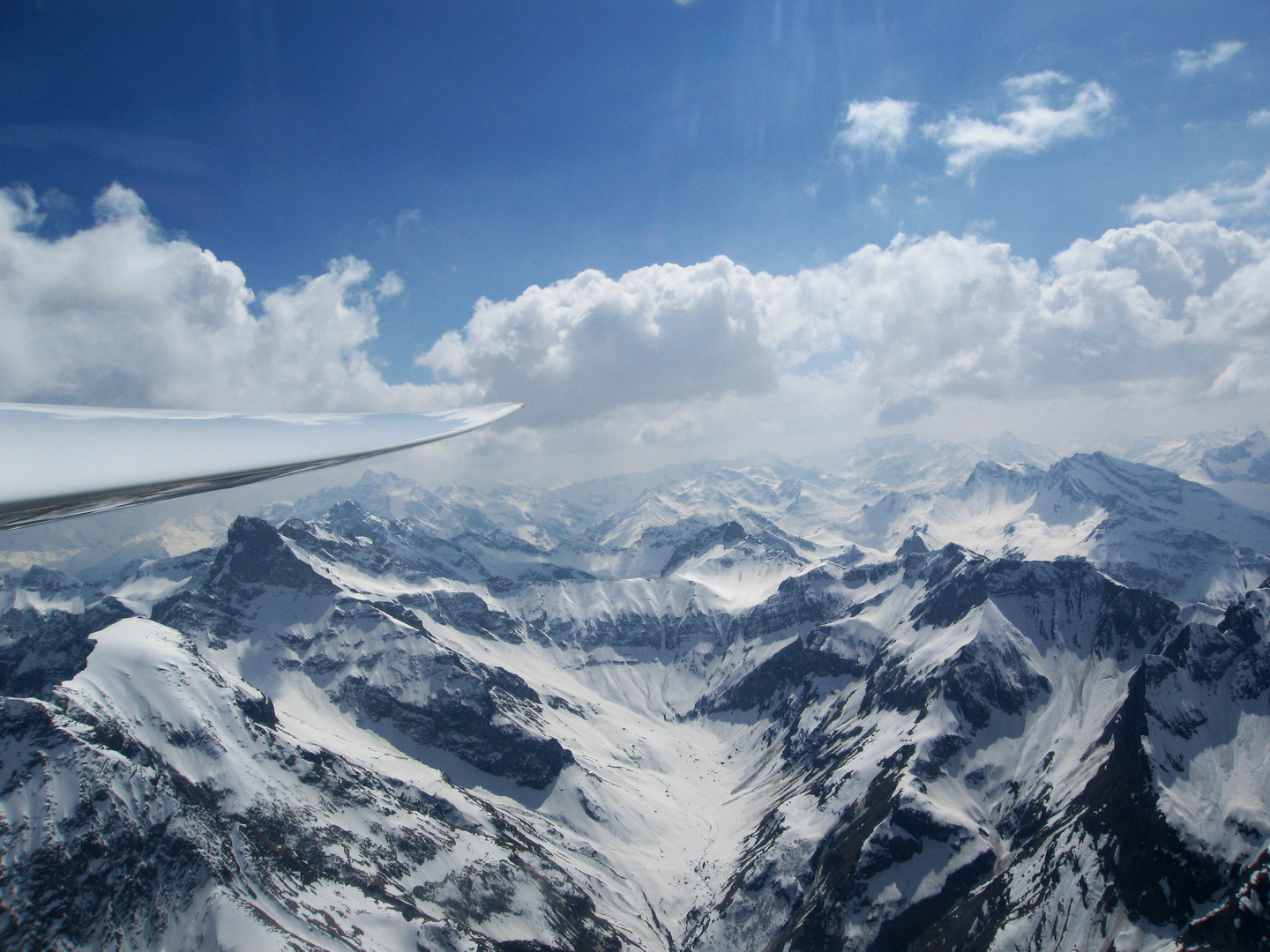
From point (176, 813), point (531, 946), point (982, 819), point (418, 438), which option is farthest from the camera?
point (982, 819)

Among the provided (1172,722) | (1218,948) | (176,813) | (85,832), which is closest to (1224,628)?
(1172,722)

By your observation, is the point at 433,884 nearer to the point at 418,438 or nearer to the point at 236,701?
the point at 236,701

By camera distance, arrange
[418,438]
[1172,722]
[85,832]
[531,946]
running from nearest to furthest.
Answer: [418,438] < [85,832] < [531,946] < [1172,722]

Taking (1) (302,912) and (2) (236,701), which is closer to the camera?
(1) (302,912)

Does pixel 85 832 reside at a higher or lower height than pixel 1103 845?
higher

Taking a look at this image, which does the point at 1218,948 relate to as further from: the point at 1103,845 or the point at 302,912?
the point at 302,912

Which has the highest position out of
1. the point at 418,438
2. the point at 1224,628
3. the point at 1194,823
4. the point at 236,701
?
the point at 418,438
